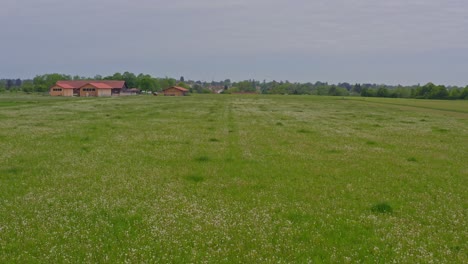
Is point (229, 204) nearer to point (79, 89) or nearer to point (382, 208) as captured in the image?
point (382, 208)

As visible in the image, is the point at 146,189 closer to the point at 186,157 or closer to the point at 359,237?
the point at 186,157

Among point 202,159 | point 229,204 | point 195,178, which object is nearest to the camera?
point 229,204

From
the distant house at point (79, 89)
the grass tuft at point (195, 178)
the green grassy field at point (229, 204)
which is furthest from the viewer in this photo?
the distant house at point (79, 89)

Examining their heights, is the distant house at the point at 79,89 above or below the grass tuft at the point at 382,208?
above

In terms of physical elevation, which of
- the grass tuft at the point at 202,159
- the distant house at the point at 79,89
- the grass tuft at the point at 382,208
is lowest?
the grass tuft at the point at 382,208

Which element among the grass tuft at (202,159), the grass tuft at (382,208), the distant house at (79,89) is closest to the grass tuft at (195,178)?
the grass tuft at (202,159)

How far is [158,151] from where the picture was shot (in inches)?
813

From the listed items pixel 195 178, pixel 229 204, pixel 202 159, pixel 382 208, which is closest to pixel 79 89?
pixel 202 159

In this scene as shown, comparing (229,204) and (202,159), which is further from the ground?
(202,159)

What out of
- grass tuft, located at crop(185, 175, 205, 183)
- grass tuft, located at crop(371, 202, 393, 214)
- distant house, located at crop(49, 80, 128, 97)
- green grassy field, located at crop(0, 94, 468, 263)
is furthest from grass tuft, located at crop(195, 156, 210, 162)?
distant house, located at crop(49, 80, 128, 97)

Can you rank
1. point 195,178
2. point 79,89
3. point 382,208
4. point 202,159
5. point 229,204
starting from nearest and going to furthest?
1. point 382,208
2. point 229,204
3. point 195,178
4. point 202,159
5. point 79,89

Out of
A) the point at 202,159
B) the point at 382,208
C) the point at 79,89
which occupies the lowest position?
the point at 382,208

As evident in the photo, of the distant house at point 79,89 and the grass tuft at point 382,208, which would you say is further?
the distant house at point 79,89

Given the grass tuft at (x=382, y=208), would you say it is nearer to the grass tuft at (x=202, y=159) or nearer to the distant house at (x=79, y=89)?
the grass tuft at (x=202, y=159)
